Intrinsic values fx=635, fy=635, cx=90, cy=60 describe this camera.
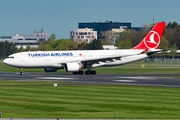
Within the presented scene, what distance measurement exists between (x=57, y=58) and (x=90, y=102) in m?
44.6

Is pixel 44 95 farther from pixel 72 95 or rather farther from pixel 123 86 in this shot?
pixel 123 86

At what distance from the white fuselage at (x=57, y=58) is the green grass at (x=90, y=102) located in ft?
94.3

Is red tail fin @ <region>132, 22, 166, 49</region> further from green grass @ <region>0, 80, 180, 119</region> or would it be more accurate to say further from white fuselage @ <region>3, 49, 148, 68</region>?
green grass @ <region>0, 80, 180, 119</region>

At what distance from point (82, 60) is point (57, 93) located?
3718 cm

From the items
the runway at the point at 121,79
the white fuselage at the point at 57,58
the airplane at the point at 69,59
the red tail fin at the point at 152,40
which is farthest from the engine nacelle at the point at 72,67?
the red tail fin at the point at 152,40

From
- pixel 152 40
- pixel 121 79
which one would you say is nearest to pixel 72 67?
pixel 121 79

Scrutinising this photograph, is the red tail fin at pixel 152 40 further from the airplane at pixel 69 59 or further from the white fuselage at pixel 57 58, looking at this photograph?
the white fuselage at pixel 57 58

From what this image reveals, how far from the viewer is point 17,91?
5672cm

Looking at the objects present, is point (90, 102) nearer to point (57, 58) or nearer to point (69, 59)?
point (57, 58)

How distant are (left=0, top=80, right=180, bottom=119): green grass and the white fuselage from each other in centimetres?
2874

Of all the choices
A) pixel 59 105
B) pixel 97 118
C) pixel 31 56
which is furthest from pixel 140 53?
pixel 97 118

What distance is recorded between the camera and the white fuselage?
297ft

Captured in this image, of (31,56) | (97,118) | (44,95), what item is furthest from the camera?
(31,56)

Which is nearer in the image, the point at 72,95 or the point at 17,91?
the point at 72,95
